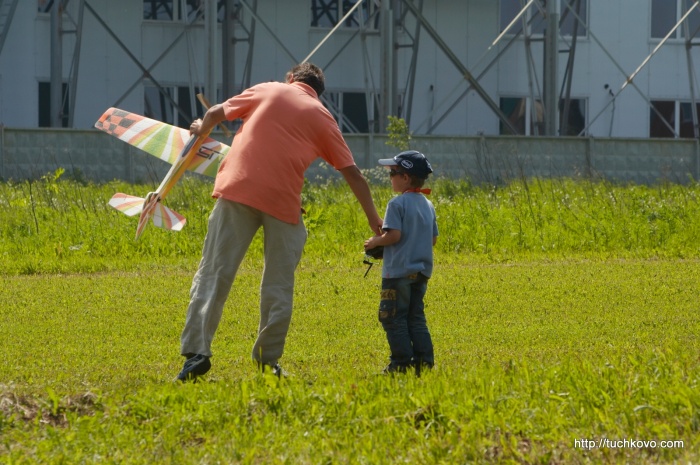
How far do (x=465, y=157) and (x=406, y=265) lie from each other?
15.5 metres

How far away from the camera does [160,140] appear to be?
26.7 ft

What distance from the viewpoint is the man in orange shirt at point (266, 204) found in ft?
22.3

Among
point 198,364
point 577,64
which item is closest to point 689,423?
point 198,364

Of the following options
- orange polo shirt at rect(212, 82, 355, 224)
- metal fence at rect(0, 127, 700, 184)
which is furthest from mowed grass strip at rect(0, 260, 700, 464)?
metal fence at rect(0, 127, 700, 184)

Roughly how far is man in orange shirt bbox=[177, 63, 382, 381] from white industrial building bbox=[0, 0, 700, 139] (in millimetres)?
17766

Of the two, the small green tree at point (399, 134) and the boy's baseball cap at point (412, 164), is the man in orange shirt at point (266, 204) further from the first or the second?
the small green tree at point (399, 134)

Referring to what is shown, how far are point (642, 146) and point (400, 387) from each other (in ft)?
60.5

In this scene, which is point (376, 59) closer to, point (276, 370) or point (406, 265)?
point (406, 265)

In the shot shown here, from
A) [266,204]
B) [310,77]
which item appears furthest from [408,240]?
[310,77]

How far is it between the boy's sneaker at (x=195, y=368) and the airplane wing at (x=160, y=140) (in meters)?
1.50

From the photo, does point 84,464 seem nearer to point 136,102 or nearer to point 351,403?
point 351,403

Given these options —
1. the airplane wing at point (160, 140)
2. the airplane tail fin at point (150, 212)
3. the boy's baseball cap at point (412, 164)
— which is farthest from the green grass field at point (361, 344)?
the airplane wing at point (160, 140)

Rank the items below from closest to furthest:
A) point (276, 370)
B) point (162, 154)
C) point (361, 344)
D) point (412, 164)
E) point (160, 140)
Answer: point (276, 370) → point (412, 164) → point (162, 154) → point (160, 140) → point (361, 344)

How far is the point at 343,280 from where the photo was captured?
38.7ft
